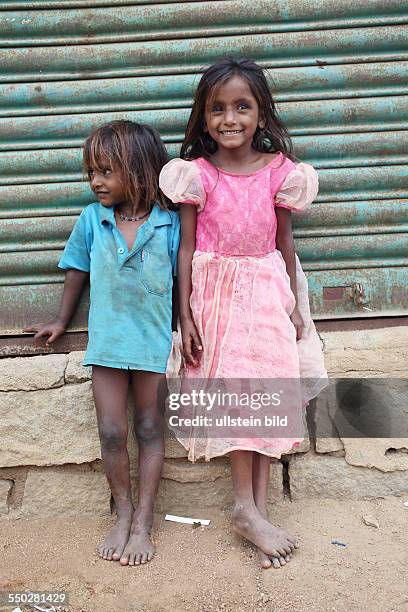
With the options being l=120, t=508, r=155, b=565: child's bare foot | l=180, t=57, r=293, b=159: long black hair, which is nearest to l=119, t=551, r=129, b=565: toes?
l=120, t=508, r=155, b=565: child's bare foot

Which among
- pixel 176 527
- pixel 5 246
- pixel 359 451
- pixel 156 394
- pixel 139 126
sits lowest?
pixel 176 527

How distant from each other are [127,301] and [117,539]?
0.86m

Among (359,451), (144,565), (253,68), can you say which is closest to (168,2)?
(253,68)

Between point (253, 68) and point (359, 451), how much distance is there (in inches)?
60.0

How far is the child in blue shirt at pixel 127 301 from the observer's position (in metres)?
2.53

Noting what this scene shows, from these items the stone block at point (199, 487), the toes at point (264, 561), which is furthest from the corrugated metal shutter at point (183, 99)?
the toes at point (264, 561)

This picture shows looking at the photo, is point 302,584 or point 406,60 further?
point 406,60

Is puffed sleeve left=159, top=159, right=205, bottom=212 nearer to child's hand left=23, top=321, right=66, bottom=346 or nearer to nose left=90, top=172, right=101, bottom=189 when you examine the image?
nose left=90, top=172, right=101, bottom=189

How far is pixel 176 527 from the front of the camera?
2611mm

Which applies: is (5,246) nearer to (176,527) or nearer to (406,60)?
(176,527)

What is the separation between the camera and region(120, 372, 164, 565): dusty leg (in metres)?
2.53

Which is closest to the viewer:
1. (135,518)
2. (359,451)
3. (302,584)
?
(302,584)

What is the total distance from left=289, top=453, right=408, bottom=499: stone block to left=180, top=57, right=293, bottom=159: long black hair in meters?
1.21

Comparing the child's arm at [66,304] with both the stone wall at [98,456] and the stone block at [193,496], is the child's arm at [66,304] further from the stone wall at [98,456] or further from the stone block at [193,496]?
the stone block at [193,496]
